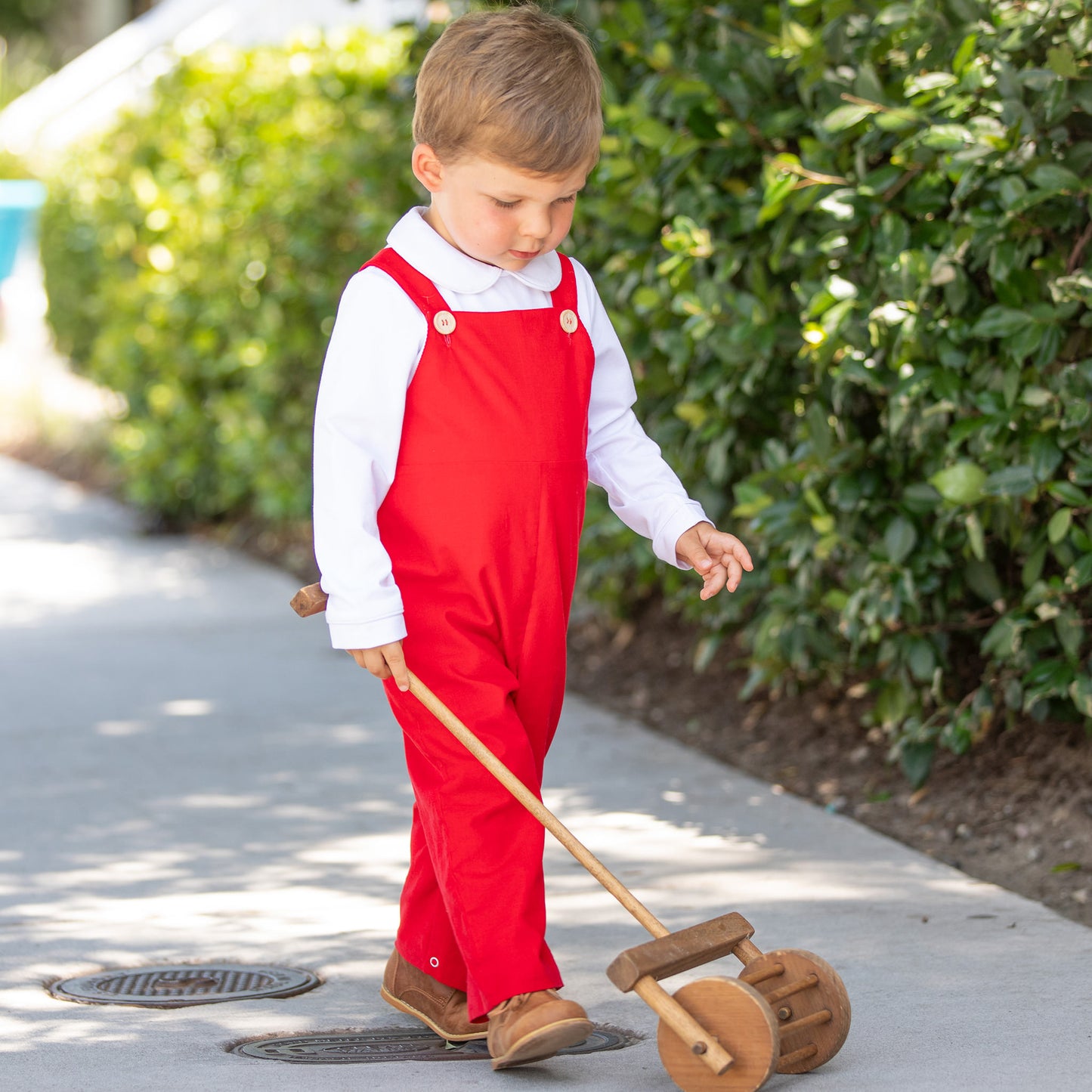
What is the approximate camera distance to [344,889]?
3682 millimetres

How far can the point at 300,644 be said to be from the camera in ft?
20.9

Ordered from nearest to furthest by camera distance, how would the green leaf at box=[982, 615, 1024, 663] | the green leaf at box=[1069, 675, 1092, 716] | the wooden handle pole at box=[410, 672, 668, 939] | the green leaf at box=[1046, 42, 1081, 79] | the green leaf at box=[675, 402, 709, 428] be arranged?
the wooden handle pole at box=[410, 672, 668, 939] < the green leaf at box=[1046, 42, 1081, 79] < the green leaf at box=[1069, 675, 1092, 716] < the green leaf at box=[982, 615, 1024, 663] < the green leaf at box=[675, 402, 709, 428]

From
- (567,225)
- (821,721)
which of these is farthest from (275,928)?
(821,721)

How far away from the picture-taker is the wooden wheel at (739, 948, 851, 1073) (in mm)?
2594

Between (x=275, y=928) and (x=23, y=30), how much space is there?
35.3m

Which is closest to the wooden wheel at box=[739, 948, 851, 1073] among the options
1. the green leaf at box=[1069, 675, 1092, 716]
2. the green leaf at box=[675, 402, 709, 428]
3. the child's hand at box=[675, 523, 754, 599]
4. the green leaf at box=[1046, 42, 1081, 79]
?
the child's hand at box=[675, 523, 754, 599]

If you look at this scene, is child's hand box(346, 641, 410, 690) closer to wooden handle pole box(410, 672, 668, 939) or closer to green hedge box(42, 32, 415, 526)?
wooden handle pole box(410, 672, 668, 939)

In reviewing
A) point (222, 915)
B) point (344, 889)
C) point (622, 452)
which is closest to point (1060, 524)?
point (622, 452)

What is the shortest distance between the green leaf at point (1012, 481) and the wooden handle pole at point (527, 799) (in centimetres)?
132

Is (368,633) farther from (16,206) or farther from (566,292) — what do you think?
(16,206)

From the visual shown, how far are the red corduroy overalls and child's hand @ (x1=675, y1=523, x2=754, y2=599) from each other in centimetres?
22

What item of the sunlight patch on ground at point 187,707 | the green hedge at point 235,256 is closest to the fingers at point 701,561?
the sunlight patch on ground at point 187,707

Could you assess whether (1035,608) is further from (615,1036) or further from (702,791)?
(615,1036)

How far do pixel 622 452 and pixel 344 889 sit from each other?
4.22 feet
